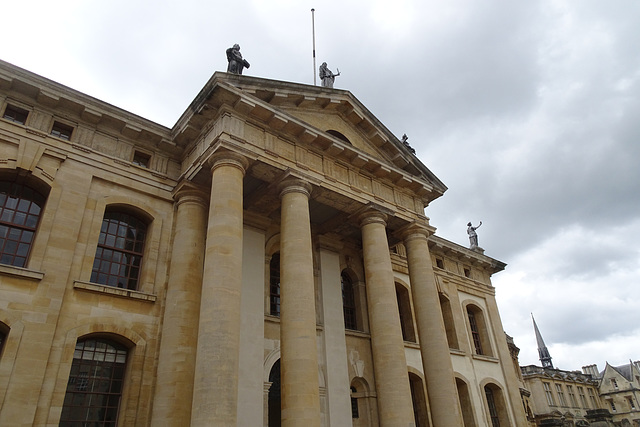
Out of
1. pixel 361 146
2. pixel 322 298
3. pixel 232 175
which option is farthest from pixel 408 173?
pixel 232 175

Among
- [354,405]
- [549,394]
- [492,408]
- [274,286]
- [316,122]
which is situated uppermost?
[316,122]

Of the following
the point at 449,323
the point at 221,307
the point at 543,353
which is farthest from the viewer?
the point at 543,353

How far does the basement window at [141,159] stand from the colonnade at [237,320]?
173 cm

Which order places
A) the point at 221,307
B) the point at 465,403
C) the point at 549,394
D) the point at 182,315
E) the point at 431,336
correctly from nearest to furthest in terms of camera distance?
the point at 221,307 → the point at 182,315 → the point at 431,336 → the point at 465,403 → the point at 549,394

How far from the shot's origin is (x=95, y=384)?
12.2 metres

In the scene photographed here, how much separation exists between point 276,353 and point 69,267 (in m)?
7.13

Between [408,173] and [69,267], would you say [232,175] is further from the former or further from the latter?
[408,173]

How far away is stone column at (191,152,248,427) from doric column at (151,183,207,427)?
6.39 feet

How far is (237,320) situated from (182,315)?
8.55 ft

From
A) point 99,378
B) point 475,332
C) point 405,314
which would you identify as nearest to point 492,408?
point 475,332

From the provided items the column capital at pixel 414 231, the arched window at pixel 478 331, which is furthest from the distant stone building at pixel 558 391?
the column capital at pixel 414 231

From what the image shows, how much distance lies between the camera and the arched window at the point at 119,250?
540 inches

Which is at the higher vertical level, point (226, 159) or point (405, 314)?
point (226, 159)

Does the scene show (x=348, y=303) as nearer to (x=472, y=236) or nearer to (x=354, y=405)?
(x=354, y=405)
